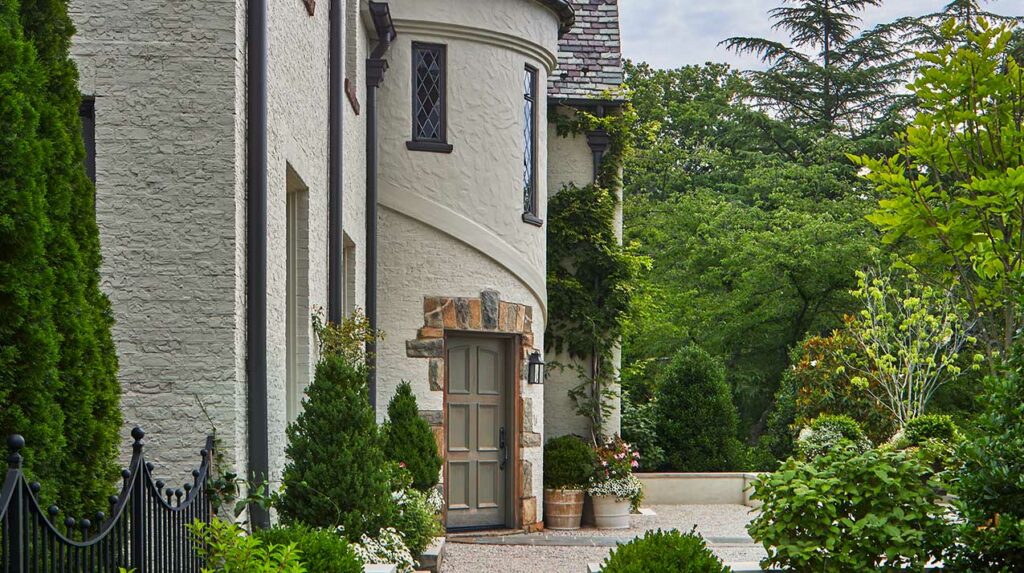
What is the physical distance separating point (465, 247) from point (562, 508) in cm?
375

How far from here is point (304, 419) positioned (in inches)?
335

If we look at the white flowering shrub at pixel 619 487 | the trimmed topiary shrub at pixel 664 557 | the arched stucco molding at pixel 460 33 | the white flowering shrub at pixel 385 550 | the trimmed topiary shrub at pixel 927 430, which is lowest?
the white flowering shrub at pixel 619 487

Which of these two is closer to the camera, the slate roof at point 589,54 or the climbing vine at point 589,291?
the climbing vine at point 589,291

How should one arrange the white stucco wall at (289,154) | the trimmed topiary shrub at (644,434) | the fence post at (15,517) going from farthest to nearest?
the trimmed topiary shrub at (644,434) < the white stucco wall at (289,154) < the fence post at (15,517)

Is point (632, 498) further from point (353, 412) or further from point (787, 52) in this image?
point (787, 52)

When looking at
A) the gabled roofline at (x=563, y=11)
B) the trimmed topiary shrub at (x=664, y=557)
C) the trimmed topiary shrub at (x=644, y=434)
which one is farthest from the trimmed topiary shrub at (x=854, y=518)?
the trimmed topiary shrub at (x=644, y=434)

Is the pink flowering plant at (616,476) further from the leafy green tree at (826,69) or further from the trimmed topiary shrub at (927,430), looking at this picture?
the leafy green tree at (826,69)

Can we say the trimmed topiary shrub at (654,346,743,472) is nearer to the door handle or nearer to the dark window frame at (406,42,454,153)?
the door handle

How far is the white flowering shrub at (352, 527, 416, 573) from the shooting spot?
27.2ft

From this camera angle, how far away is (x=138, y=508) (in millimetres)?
5289

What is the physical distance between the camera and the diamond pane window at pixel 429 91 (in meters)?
14.4

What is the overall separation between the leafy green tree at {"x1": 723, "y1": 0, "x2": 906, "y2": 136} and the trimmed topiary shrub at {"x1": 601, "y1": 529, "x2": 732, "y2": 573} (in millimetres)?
26895

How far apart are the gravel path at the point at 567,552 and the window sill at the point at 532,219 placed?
12.1ft

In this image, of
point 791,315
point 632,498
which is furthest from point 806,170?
point 632,498
